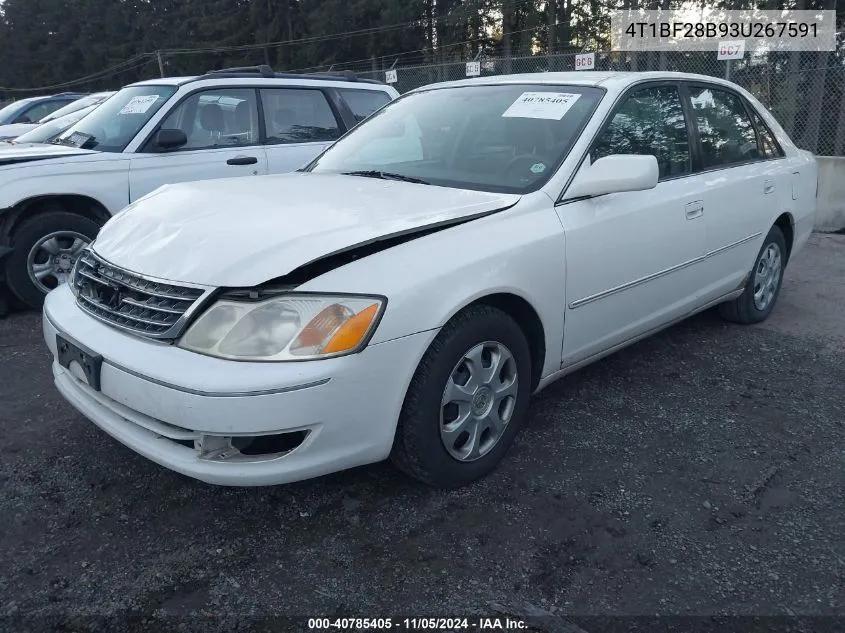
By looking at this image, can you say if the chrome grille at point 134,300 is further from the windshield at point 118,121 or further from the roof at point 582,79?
the windshield at point 118,121

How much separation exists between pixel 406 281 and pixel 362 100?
4.60 metres

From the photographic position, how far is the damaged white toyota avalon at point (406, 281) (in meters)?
2.29

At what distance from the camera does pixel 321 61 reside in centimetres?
3694

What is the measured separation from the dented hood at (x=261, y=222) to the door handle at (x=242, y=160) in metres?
2.28

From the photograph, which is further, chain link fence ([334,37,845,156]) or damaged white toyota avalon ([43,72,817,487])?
chain link fence ([334,37,845,156])

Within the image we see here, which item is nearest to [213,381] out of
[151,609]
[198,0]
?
[151,609]

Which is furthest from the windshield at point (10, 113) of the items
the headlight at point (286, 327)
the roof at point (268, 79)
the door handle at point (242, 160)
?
the headlight at point (286, 327)

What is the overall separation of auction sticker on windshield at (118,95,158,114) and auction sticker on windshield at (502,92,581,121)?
337 centimetres

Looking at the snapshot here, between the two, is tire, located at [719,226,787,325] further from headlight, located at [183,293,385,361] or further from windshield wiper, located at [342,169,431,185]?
headlight, located at [183,293,385,361]

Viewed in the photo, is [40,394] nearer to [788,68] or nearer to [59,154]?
[59,154]

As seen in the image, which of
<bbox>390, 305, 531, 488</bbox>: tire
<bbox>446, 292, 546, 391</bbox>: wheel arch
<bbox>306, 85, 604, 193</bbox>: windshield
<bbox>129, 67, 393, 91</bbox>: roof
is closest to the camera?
<bbox>390, 305, 531, 488</bbox>: tire

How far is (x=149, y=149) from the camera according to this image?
5.33 meters

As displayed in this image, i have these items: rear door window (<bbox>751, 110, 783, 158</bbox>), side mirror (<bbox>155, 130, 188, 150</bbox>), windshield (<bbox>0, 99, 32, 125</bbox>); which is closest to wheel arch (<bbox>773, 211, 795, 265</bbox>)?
rear door window (<bbox>751, 110, 783, 158</bbox>)

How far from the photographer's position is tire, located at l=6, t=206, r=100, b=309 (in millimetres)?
4926
